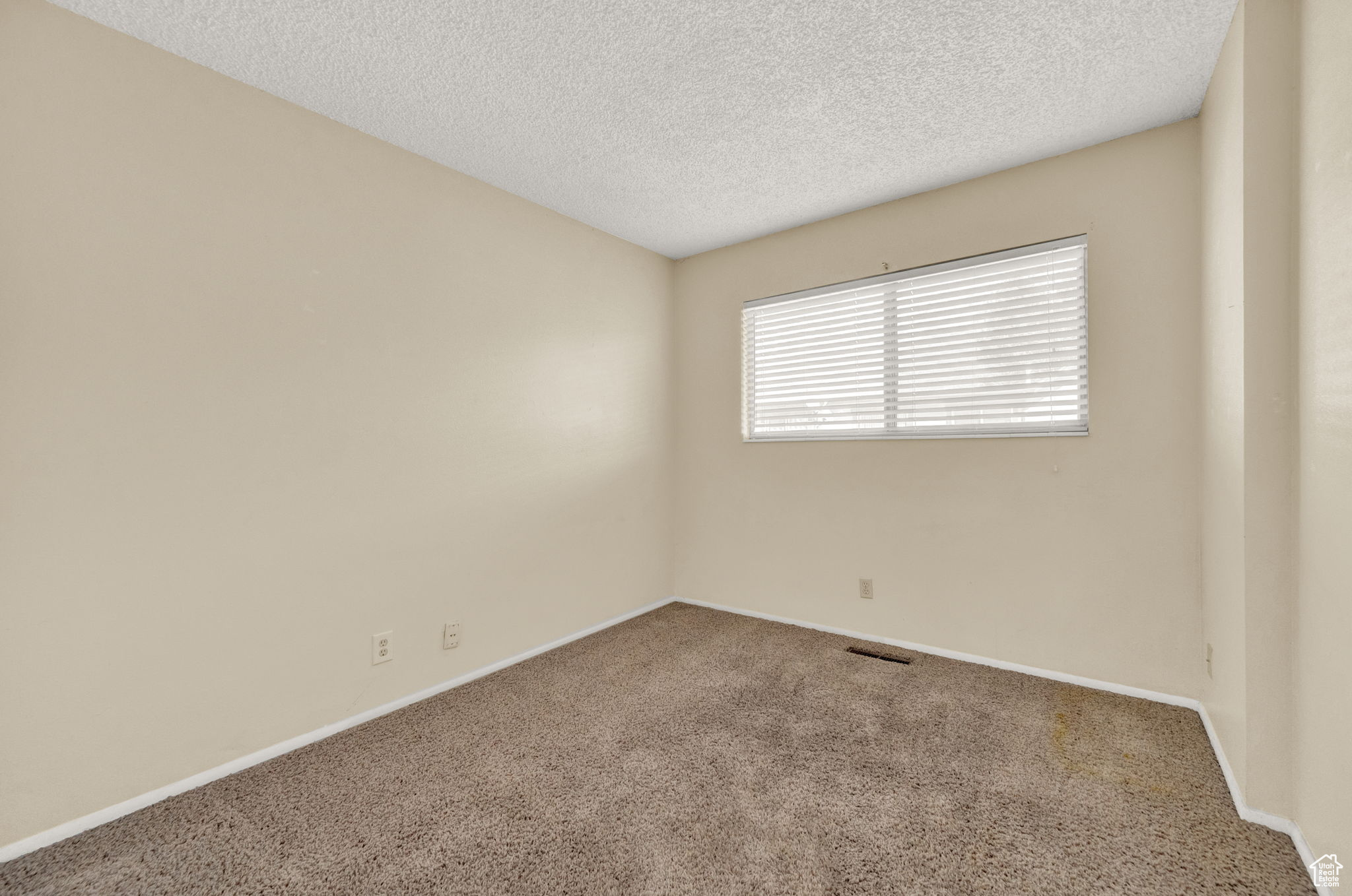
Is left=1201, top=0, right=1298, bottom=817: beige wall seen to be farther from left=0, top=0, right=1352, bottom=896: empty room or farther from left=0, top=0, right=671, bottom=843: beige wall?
left=0, top=0, right=671, bottom=843: beige wall

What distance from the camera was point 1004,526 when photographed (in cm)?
265

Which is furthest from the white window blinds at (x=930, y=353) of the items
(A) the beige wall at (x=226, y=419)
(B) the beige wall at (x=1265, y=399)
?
(A) the beige wall at (x=226, y=419)

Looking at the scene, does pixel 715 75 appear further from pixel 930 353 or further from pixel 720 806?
pixel 720 806

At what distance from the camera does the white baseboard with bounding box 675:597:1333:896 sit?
151 centimetres

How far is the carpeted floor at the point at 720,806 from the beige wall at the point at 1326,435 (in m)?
0.30

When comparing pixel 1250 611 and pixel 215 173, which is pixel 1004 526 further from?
pixel 215 173

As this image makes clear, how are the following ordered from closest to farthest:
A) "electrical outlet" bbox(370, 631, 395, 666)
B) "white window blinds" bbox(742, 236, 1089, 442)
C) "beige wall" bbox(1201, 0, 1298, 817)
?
"beige wall" bbox(1201, 0, 1298, 817) < "electrical outlet" bbox(370, 631, 395, 666) < "white window blinds" bbox(742, 236, 1089, 442)

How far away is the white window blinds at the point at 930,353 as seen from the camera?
100 inches

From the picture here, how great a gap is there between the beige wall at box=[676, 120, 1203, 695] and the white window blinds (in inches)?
3.2

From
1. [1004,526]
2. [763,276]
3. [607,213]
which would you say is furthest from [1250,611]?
[607,213]

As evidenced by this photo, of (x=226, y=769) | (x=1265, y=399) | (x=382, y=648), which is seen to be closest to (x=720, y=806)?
(x=382, y=648)

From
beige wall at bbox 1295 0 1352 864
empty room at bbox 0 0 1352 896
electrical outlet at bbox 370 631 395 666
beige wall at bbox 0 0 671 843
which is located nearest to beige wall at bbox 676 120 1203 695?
empty room at bbox 0 0 1352 896

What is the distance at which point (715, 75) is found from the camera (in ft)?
6.29

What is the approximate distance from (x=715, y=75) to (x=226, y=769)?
298 centimetres
